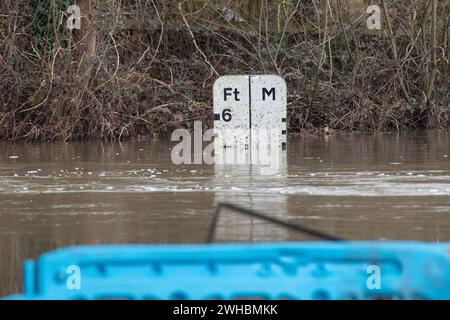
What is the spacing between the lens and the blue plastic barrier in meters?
4.57

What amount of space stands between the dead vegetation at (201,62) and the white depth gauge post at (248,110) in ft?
12.2

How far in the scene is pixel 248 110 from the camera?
17.9 metres

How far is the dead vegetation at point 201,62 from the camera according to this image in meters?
21.3

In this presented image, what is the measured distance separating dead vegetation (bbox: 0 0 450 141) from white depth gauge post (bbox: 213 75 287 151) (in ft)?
12.2

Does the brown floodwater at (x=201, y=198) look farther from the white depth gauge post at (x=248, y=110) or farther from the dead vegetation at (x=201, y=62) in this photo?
the dead vegetation at (x=201, y=62)

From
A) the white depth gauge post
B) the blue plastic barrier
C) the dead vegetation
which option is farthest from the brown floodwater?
the dead vegetation

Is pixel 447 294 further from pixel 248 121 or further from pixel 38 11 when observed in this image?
pixel 38 11

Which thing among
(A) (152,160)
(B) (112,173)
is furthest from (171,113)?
(B) (112,173)

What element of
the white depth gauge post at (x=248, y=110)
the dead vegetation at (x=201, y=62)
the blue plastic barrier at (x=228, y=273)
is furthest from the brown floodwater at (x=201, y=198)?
the dead vegetation at (x=201, y=62)

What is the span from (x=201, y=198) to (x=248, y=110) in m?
6.51

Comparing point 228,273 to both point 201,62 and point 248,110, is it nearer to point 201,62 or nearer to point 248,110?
point 248,110

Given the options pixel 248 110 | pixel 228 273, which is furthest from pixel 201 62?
pixel 228 273

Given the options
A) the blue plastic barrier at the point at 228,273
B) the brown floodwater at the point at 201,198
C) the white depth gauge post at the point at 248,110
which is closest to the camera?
the blue plastic barrier at the point at 228,273
